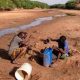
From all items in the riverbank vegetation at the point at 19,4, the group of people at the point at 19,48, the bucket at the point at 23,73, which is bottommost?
the riverbank vegetation at the point at 19,4

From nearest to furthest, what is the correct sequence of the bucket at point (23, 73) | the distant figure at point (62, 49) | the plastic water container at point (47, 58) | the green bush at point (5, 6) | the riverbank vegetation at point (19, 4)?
the bucket at point (23, 73)
the plastic water container at point (47, 58)
the distant figure at point (62, 49)
the green bush at point (5, 6)
the riverbank vegetation at point (19, 4)

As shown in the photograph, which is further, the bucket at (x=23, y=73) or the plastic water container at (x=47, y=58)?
the plastic water container at (x=47, y=58)

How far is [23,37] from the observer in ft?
40.2

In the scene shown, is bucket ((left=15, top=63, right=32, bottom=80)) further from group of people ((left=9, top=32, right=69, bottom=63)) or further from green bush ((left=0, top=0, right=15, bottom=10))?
green bush ((left=0, top=0, right=15, bottom=10))

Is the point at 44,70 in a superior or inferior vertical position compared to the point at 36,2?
superior

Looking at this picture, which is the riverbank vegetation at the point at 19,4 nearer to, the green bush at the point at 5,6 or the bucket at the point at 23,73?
the green bush at the point at 5,6

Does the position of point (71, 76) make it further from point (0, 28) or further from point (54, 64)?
point (0, 28)

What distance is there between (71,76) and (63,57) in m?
1.55

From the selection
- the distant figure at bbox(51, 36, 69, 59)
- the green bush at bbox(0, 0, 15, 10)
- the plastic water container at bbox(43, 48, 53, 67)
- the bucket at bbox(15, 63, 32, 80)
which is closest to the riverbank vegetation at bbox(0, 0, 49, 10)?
the green bush at bbox(0, 0, 15, 10)

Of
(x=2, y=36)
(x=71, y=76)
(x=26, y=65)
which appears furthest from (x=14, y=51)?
(x=2, y=36)

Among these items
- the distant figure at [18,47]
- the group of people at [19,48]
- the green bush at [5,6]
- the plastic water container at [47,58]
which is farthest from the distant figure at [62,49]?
the green bush at [5,6]

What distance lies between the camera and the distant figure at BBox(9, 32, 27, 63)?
12180 millimetres

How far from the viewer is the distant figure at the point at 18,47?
40.0ft

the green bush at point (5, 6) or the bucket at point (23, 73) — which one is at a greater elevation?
the bucket at point (23, 73)
